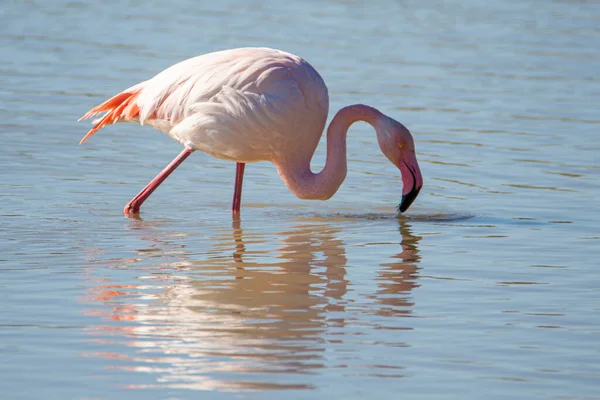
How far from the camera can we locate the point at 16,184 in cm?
802

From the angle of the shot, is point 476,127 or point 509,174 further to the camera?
point 476,127

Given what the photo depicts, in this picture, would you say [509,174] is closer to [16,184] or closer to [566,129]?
[566,129]

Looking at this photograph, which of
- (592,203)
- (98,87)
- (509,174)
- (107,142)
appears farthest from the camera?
(98,87)

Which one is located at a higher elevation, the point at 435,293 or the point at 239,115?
Answer: the point at 239,115

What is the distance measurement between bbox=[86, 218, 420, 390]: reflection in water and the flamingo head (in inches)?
10.4

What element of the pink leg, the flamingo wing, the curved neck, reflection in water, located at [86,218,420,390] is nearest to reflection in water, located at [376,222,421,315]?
reflection in water, located at [86,218,420,390]

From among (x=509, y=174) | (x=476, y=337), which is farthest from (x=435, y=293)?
(x=509, y=174)

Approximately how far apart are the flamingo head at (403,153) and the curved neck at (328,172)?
20cm

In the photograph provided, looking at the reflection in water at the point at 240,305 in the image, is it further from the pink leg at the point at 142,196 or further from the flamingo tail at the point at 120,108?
the flamingo tail at the point at 120,108

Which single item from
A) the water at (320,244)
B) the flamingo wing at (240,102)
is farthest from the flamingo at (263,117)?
the water at (320,244)

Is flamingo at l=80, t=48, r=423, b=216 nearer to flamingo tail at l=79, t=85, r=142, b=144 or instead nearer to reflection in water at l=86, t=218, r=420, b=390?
flamingo tail at l=79, t=85, r=142, b=144

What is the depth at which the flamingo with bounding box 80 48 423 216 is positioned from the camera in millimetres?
6926

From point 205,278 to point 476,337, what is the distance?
5.10 feet

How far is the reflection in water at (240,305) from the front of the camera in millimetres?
4297
